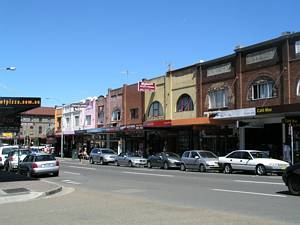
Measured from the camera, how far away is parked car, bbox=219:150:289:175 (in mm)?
28422

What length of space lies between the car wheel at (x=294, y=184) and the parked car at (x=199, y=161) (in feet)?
55.8

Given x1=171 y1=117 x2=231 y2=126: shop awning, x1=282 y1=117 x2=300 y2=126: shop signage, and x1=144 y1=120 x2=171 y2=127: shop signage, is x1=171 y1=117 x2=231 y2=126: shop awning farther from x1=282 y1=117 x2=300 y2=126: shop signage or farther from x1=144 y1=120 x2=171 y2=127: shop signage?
x1=282 y1=117 x2=300 y2=126: shop signage

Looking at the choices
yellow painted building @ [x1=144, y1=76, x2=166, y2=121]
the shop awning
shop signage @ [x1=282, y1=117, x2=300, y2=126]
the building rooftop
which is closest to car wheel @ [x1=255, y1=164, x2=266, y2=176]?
shop signage @ [x1=282, y1=117, x2=300, y2=126]

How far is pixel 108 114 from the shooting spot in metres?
60.9

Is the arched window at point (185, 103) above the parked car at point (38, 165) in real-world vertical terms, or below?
above

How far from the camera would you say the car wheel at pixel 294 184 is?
1575 cm

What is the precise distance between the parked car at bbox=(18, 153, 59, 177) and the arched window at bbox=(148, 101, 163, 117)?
2092 cm

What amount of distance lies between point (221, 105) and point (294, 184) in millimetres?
25193

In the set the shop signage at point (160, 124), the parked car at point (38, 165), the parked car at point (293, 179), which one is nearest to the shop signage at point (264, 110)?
the shop signage at point (160, 124)

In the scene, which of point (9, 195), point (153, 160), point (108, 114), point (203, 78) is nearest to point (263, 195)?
point (9, 195)

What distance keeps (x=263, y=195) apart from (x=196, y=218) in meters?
5.31

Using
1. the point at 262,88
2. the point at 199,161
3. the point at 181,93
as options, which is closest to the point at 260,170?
the point at 199,161

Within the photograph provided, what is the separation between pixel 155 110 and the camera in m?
50.8

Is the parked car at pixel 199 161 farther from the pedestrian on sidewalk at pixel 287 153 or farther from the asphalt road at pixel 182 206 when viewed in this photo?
the asphalt road at pixel 182 206
